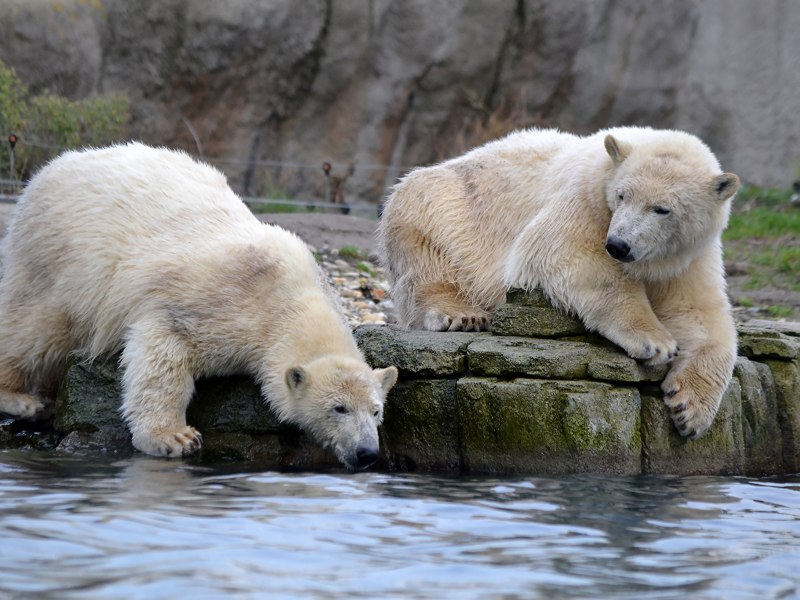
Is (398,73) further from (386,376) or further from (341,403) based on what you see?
(341,403)

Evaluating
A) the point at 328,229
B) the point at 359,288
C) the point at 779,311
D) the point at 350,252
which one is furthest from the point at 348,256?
the point at 779,311

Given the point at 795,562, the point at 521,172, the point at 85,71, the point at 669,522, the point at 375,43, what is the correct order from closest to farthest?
the point at 795,562
the point at 669,522
the point at 521,172
the point at 85,71
the point at 375,43

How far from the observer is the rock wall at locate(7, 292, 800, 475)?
5.52 m

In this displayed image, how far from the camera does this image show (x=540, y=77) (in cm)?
1532

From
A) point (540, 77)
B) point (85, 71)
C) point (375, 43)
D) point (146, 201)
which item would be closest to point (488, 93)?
point (540, 77)

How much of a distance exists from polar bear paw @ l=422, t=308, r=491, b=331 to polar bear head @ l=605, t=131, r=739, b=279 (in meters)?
0.99

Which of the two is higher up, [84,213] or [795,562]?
[84,213]

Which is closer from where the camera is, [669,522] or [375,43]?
[669,522]

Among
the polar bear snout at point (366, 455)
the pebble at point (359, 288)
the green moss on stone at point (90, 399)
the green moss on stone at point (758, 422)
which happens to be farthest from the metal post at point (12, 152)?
the green moss on stone at point (758, 422)

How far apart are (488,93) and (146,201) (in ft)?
31.8

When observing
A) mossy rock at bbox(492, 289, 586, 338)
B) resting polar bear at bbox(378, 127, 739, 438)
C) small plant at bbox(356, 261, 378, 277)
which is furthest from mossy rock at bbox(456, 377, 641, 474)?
small plant at bbox(356, 261, 378, 277)

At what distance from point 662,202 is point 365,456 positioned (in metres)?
1.88

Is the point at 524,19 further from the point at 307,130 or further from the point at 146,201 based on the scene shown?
the point at 146,201

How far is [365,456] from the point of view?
17.3 feet
